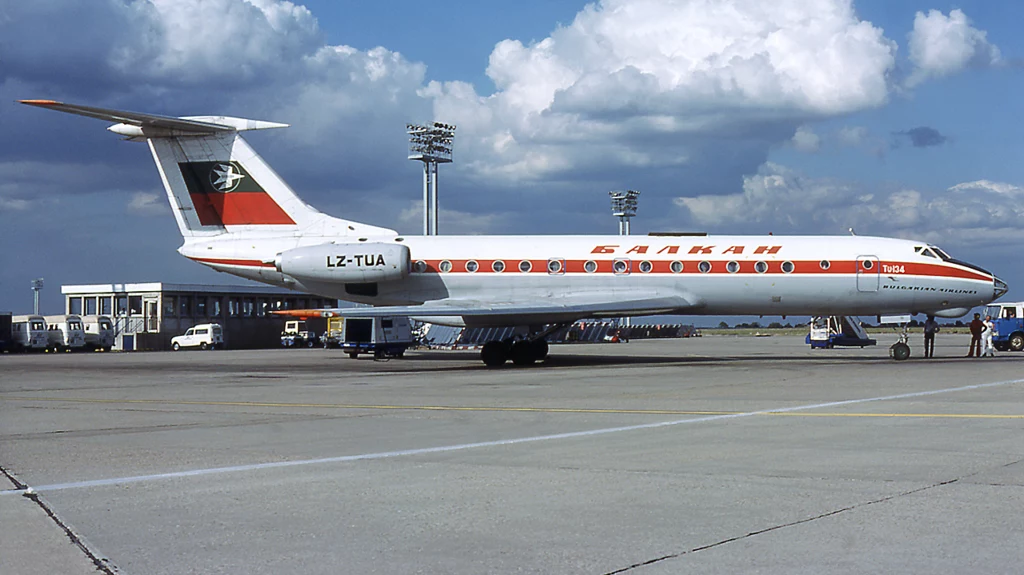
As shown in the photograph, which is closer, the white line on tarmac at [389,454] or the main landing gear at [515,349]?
the white line on tarmac at [389,454]

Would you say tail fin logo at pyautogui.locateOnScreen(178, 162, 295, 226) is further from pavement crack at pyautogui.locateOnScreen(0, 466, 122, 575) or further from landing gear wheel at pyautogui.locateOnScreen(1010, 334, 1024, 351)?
landing gear wheel at pyautogui.locateOnScreen(1010, 334, 1024, 351)

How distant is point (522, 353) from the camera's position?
28.3 m

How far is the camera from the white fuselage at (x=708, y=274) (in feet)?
91.8

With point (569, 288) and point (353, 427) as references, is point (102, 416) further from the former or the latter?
point (569, 288)

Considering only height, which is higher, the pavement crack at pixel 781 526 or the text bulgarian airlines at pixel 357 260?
the text bulgarian airlines at pixel 357 260

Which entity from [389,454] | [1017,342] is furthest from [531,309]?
[1017,342]

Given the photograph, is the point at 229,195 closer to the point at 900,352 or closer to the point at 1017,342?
the point at 900,352

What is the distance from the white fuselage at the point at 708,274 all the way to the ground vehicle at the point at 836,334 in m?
→ 21.1

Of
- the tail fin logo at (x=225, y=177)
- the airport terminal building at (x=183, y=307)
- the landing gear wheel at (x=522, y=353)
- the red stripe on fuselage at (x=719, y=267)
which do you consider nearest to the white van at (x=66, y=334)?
the airport terminal building at (x=183, y=307)

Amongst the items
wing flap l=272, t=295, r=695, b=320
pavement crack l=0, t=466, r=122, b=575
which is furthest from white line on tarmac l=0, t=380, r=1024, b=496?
wing flap l=272, t=295, r=695, b=320

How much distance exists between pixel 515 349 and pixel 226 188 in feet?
33.4

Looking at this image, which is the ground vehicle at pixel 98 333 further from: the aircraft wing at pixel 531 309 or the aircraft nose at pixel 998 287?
the aircraft nose at pixel 998 287

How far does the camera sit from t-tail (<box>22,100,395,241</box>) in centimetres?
2930

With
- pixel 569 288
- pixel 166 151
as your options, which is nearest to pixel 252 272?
pixel 166 151
